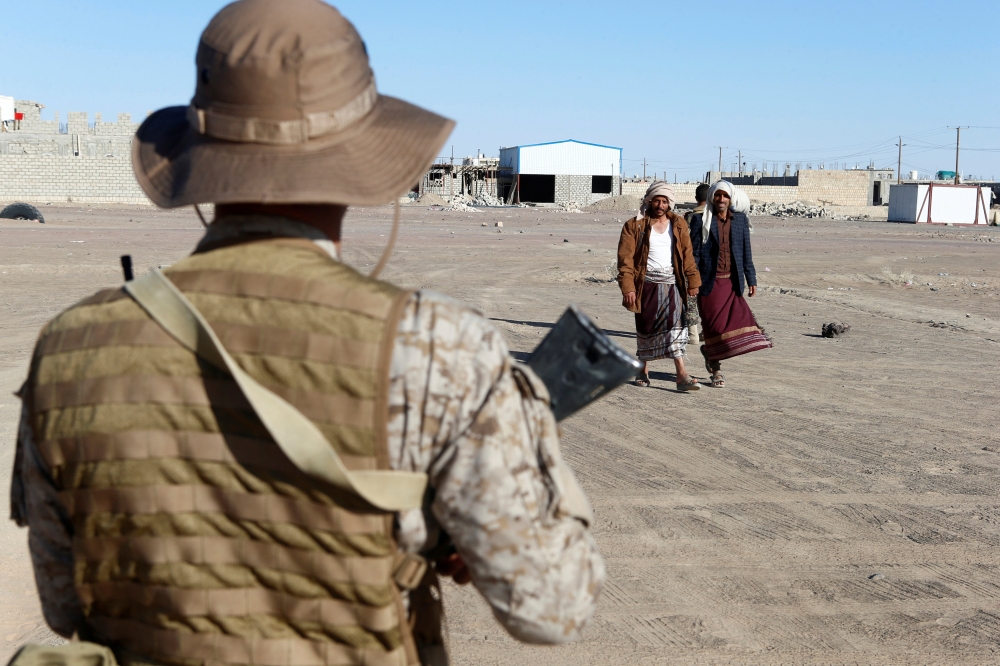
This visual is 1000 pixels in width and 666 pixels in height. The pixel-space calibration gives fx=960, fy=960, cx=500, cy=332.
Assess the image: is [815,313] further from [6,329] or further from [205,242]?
[205,242]

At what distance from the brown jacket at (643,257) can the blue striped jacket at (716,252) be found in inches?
4.8

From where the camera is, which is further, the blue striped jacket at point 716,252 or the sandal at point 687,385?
the blue striped jacket at point 716,252

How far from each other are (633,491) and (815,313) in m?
8.64

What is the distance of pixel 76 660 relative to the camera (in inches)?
55.2

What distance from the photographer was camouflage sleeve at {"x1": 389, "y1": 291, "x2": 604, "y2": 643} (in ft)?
4.19

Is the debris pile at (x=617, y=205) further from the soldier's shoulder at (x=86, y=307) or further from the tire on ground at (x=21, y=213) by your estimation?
the soldier's shoulder at (x=86, y=307)

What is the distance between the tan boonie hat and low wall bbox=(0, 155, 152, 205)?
46851 mm

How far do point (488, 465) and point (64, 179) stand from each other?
4890 centimetres

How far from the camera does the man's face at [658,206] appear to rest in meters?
8.04

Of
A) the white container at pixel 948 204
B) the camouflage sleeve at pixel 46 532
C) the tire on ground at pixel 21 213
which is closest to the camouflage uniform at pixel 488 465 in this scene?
the camouflage sleeve at pixel 46 532

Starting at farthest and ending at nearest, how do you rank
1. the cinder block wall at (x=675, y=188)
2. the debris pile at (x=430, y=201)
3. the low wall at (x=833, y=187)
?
the low wall at (x=833, y=187), the cinder block wall at (x=675, y=188), the debris pile at (x=430, y=201)

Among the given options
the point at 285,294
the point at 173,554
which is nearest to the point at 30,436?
the point at 173,554

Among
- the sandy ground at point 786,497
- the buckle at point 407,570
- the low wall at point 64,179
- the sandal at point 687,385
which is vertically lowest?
the sandy ground at point 786,497

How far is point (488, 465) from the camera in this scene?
1289 millimetres
